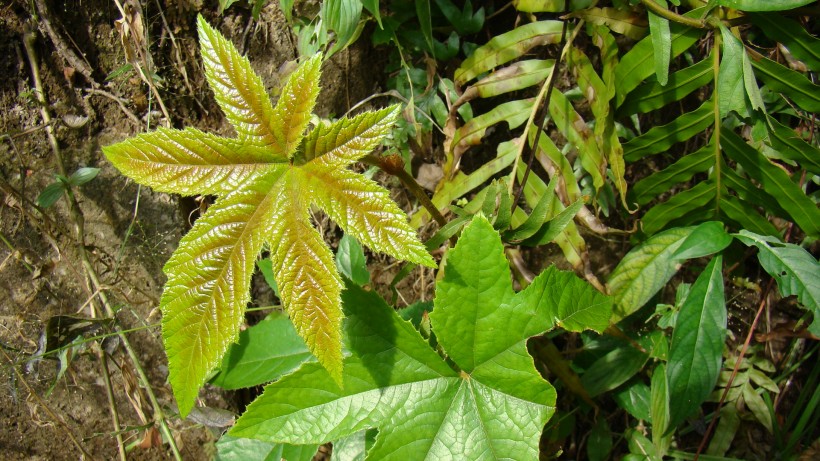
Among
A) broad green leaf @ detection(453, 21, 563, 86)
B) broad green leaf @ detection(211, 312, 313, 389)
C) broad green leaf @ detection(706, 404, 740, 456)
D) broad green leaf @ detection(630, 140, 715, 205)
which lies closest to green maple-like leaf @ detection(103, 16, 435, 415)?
broad green leaf @ detection(211, 312, 313, 389)

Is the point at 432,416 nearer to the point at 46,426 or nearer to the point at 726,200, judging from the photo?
the point at 726,200

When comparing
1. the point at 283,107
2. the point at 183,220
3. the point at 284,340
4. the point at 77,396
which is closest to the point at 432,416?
the point at 284,340

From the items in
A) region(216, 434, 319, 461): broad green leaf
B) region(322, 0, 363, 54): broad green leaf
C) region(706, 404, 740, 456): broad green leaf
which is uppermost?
region(322, 0, 363, 54): broad green leaf

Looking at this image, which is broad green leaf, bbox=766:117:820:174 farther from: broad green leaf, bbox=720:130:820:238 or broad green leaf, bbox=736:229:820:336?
broad green leaf, bbox=736:229:820:336

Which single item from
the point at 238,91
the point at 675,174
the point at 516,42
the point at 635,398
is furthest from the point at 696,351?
the point at 238,91

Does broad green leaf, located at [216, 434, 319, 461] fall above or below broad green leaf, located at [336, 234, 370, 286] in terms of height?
below
